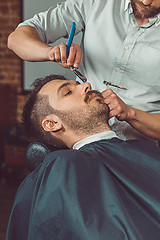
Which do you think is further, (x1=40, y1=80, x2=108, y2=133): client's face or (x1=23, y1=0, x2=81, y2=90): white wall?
(x1=23, y1=0, x2=81, y2=90): white wall

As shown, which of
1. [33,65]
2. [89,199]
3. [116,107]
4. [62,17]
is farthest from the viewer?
[33,65]

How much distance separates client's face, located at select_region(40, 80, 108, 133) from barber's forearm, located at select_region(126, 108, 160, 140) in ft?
0.50

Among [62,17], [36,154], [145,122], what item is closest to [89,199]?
[36,154]

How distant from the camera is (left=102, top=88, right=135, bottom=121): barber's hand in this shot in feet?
4.75

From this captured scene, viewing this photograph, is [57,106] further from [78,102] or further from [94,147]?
[94,147]

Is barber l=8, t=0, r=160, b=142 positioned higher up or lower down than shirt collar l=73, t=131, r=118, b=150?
higher up

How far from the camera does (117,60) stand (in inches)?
65.5

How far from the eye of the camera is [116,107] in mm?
1447

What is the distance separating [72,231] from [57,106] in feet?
2.13

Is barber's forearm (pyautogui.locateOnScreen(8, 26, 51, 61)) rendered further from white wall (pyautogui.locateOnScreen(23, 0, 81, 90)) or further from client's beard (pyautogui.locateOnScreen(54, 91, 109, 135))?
white wall (pyautogui.locateOnScreen(23, 0, 81, 90))

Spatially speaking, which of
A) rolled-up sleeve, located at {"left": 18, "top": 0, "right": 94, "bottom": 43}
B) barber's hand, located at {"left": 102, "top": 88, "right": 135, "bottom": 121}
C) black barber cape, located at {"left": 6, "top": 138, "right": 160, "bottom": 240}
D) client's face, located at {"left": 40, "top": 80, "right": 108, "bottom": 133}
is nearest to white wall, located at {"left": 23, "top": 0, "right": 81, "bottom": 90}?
rolled-up sleeve, located at {"left": 18, "top": 0, "right": 94, "bottom": 43}

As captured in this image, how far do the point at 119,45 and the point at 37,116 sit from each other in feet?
1.91

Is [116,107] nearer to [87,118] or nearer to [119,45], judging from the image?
[87,118]

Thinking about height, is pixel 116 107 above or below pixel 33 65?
above
